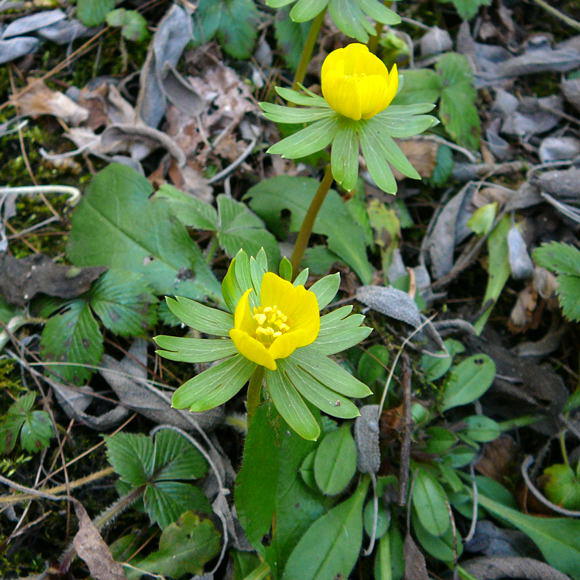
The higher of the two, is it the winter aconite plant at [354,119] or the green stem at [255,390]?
the winter aconite plant at [354,119]

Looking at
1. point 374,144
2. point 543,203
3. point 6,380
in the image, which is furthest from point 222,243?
point 543,203

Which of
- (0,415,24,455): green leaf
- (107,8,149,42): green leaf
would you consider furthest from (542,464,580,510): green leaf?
(107,8,149,42): green leaf

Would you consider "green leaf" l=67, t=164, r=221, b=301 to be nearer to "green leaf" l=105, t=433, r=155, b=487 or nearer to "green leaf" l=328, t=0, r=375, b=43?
"green leaf" l=105, t=433, r=155, b=487

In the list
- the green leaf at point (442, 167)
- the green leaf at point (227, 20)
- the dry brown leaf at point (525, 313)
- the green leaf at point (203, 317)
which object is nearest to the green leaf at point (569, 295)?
the dry brown leaf at point (525, 313)

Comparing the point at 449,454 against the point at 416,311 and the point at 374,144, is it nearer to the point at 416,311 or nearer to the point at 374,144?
the point at 416,311

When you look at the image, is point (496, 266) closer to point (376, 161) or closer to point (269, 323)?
point (376, 161)

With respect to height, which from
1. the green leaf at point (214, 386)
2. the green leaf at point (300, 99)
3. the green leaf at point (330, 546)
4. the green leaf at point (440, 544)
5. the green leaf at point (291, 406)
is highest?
the green leaf at point (300, 99)

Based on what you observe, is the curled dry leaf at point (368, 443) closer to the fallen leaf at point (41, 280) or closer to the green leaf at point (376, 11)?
the fallen leaf at point (41, 280)
